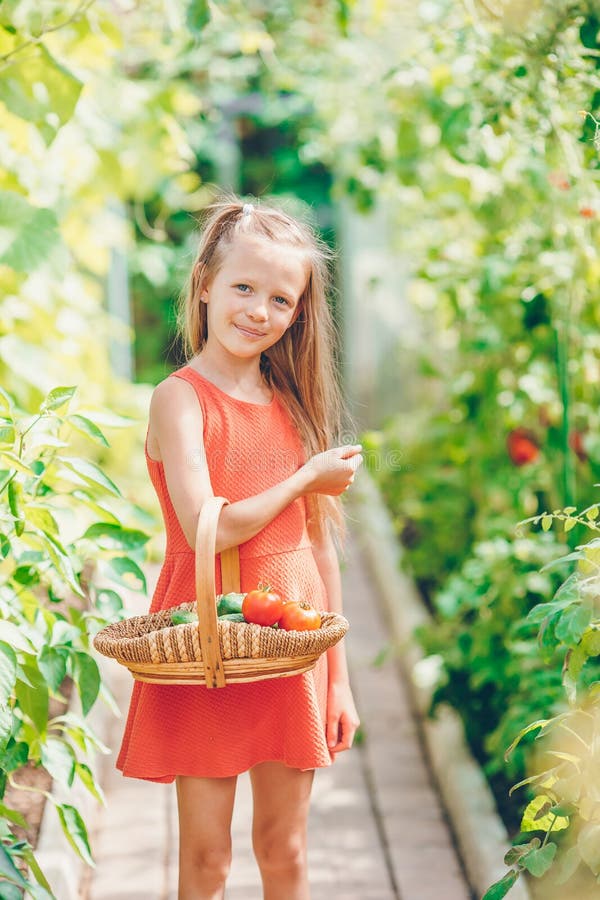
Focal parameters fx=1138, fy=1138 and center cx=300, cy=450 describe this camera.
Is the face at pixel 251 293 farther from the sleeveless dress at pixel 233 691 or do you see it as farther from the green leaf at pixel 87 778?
the green leaf at pixel 87 778

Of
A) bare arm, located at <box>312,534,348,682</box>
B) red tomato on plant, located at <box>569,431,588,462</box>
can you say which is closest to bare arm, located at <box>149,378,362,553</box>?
bare arm, located at <box>312,534,348,682</box>

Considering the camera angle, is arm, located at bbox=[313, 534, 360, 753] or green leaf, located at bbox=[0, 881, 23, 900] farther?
arm, located at bbox=[313, 534, 360, 753]

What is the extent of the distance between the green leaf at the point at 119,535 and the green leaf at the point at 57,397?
0.30 meters

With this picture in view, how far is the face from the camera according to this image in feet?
6.31

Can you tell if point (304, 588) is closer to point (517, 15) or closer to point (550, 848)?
point (550, 848)

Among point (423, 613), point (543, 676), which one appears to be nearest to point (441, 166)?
point (423, 613)

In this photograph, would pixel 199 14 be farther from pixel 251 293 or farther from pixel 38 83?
pixel 251 293

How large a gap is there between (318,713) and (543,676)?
3.05 feet

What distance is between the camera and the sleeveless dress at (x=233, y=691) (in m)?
1.90

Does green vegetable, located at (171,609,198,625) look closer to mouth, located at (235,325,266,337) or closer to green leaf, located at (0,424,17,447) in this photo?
green leaf, located at (0,424,17,447)

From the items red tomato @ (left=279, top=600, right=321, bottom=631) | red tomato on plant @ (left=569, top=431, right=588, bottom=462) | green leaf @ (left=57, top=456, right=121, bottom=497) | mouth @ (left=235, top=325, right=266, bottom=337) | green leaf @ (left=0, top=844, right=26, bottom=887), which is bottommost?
red tomato on plant @ (left=569, top=431, right=588, bottom=462)

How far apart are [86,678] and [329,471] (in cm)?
58

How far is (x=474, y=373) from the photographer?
13.7 feet

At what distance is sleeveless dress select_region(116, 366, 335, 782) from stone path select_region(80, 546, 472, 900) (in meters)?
0.51
